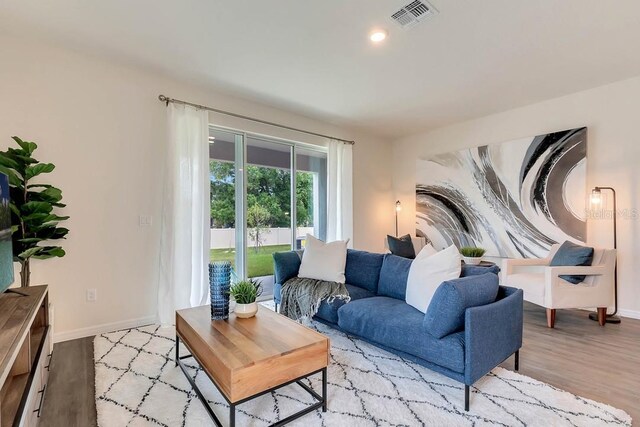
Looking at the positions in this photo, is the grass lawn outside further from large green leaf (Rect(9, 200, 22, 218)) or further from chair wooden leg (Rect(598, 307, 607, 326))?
chair wooden leg (Rect(598, 307, 607, 326))

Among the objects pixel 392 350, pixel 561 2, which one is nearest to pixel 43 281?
pixel 392 350

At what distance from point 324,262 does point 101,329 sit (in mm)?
2226

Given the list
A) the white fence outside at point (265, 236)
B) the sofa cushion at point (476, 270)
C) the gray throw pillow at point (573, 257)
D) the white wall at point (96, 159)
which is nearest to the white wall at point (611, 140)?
the gray throw pillow at point (573, 257)

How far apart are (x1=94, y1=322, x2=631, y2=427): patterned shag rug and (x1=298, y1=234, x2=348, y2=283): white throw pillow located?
967 mm

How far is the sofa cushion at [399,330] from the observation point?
188 centimetres

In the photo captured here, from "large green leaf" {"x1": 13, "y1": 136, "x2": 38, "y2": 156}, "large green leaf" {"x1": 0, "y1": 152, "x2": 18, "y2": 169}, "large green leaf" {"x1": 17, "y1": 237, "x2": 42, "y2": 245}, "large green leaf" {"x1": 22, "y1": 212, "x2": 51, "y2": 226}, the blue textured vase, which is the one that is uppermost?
"large green leaf" {"x1": 13, "y1": 136, "x2": 38, "y2": 156}

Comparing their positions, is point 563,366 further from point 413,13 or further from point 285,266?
point 413,13

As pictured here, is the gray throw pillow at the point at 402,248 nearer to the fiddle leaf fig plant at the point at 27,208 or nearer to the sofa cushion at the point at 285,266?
the sofa cushion at the point at 285,266

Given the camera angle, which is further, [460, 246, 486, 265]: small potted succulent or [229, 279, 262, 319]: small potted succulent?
[460, 246, 486, 265]: small potted succulent

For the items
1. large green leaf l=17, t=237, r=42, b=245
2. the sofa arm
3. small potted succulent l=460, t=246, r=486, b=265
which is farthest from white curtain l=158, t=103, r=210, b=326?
small potted succulent l=460, t=246, r=486, b=265

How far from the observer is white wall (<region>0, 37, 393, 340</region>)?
274 centimetres

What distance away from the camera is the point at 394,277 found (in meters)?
2.92

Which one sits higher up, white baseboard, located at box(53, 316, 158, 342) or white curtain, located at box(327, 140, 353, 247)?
white curtain, located at box(327, 140, 353, 247)

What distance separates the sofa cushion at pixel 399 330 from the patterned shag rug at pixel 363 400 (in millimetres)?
236
